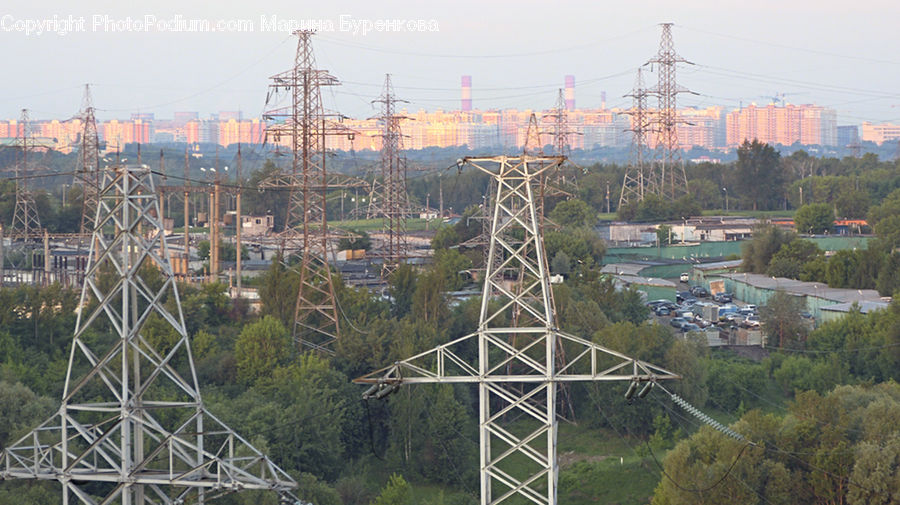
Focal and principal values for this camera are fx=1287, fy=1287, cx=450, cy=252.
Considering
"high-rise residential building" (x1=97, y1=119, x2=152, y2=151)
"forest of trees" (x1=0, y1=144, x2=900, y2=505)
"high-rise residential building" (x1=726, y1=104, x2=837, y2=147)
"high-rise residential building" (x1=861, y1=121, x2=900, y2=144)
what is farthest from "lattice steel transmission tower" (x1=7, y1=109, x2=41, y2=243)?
"high-rise residential building" (x1=861, y1=121, x2=900, y2=144)

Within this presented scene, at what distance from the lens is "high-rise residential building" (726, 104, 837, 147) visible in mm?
168125

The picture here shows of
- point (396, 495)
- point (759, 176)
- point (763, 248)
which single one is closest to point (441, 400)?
point (396, 495)

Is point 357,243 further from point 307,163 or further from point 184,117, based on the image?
point 184,117

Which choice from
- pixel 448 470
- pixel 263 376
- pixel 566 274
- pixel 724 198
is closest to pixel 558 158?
pixel 448 470

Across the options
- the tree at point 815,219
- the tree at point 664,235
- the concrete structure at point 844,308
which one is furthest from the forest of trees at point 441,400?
the tree at point 815,219

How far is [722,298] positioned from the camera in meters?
37.2

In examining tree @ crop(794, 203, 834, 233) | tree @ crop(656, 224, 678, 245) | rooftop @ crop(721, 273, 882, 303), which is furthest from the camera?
tree @ crop(794, 203, 834, 233)

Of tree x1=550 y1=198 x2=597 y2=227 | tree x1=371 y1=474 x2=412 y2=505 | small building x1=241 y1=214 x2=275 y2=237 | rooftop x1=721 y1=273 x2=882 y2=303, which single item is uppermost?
tree x1=550 y1=198 x2=597 y2=227

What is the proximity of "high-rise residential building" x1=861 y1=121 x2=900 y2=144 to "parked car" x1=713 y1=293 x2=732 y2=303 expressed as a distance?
15734cm

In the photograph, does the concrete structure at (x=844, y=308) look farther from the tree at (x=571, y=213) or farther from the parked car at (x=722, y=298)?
the tree at (x=571, y=213)

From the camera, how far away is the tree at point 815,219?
168ft

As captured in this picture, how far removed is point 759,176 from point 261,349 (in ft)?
161

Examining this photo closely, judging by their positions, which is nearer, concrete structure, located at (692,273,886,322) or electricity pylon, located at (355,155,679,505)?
electricity pylon, located at (355,155,679,505)

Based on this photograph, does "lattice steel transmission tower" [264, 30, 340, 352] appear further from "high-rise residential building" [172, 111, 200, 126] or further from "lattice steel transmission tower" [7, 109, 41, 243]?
"high-rise residential building" [172, 111, 200, 126]
